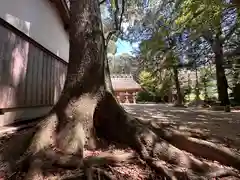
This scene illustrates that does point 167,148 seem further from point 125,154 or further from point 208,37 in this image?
point 208,37

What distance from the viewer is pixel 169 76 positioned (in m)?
19.5


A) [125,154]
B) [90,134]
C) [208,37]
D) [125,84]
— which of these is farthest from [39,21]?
[125,84]

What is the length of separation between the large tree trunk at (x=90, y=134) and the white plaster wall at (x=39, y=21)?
2003 mm

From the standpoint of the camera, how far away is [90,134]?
3689 mm

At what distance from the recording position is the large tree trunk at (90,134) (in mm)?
3069

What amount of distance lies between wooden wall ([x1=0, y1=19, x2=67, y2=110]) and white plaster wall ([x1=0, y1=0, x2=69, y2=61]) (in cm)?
27

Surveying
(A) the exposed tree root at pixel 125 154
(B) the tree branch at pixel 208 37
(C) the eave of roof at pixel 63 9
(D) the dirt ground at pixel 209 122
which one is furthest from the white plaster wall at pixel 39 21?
(B) the tree branch at pixel 208 37

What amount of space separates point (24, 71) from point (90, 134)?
309cm

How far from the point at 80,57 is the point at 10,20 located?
2409 millimetres

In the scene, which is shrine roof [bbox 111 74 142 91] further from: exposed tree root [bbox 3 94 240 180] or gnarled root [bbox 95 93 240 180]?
exposed tree root [bbox 3 94 240 180]

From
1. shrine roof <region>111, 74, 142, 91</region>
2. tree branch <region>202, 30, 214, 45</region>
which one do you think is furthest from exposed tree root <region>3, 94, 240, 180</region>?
shrine roof <region>111, 74, 142, 91</region>

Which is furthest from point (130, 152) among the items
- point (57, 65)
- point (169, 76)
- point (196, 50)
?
point (169, 76)

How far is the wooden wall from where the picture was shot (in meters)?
4.90

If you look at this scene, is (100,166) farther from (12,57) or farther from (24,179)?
(12,57)
